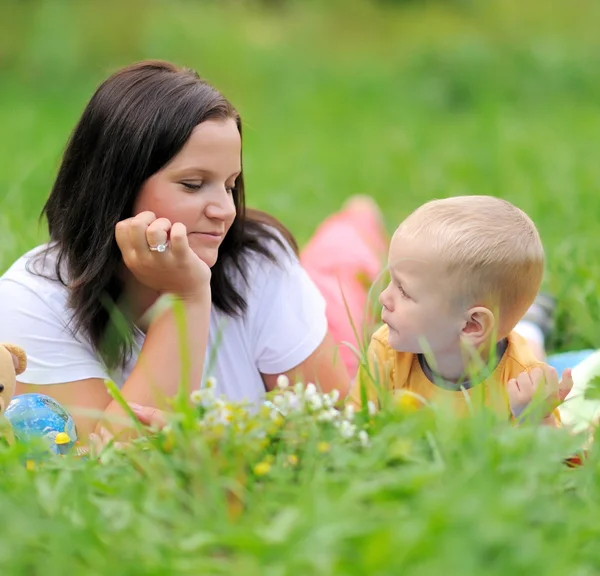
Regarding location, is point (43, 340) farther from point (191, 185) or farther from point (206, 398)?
point (206, 398)

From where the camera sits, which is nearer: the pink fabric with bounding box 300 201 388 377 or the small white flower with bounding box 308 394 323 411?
the small white flower with bounding box 308 394 323 411

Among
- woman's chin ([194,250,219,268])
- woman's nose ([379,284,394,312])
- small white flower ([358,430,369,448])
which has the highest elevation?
woman's chin ([194,250,219,268])

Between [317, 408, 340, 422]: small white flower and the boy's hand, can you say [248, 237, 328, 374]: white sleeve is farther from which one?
[317, 408, 340, 422]: small white flower

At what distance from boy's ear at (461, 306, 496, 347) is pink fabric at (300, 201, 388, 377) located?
35.5 inches

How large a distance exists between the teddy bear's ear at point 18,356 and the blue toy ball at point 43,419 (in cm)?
7

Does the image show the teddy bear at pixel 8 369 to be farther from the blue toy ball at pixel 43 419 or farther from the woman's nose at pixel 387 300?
the woman's nose at pixel 387 300

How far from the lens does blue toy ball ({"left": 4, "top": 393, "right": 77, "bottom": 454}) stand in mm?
2195

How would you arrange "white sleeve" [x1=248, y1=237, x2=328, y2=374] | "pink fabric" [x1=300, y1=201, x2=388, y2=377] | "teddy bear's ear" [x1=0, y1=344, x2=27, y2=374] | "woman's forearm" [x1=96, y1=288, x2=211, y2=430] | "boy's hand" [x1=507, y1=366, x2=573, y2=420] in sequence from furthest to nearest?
1. "pink fabric" [x1=300, y1=201, x2=388, y2=377]
2. "white sleeve" [x1=248, y1=237, x2=328, y2=374]
3. "woman's forearm" [x1=96, y1=288, x2=211, y2=430]
4. "teddy bear's ear" [x1=0, y1=344, x2=27, y2=374]
5. "boy's hand" [x1=507, y1=366, x2=573, y2=420]

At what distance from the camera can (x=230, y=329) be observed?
2.75 metres

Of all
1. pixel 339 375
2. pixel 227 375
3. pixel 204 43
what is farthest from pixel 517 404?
pixel 204 43

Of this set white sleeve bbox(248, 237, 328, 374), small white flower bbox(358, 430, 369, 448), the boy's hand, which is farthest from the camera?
white sleeve bbox(248, 237, 328, 374)

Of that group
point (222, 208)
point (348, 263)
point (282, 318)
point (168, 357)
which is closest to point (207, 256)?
point (222, 208)

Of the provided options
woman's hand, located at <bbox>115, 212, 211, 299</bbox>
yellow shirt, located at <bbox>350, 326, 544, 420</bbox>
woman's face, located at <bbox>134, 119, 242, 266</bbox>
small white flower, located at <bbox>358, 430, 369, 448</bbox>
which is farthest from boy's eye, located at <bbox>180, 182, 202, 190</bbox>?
small white flower, located at <bbox>358, 430, 369, 448</bbox>

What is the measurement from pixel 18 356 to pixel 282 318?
2.56ft
